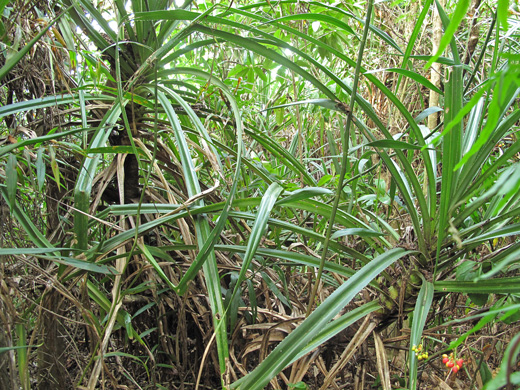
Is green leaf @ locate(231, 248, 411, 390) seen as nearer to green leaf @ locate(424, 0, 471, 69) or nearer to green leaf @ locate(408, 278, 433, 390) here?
green leaf @ locate(408, 278, 433, 390)

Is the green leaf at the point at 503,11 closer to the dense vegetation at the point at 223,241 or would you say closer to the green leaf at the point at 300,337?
the dense vegetation at the point at 223,241

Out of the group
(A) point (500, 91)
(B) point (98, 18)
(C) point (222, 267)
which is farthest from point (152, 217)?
(A) point (500, 91)

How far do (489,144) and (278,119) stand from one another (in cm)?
92

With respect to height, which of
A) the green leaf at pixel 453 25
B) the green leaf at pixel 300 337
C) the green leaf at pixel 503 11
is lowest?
the green leaf at pixel 300 337

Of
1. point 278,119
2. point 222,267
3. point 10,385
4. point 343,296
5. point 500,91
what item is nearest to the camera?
point 500,91

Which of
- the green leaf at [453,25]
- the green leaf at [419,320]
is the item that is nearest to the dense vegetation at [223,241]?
the green leaf at [419,320]

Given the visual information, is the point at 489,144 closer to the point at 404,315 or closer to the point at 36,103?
the point at 404,315

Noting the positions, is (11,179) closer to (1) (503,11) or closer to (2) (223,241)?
(2) (223,241)

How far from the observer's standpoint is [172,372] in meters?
0.83

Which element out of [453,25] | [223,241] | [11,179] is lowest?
[223,241]

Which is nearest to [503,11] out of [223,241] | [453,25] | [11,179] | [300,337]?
[453,25]

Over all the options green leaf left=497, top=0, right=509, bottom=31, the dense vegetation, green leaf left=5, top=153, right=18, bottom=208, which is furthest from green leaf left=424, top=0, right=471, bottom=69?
green leaf left=5, top=153, right=18, bottom=208

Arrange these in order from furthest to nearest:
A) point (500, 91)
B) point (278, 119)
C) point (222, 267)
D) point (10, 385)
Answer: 1. point (278, 119)
2. point (222, 267)
3. point (10, 385)
4. point (500, 91)

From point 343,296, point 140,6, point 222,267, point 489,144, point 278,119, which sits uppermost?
point 140,6
